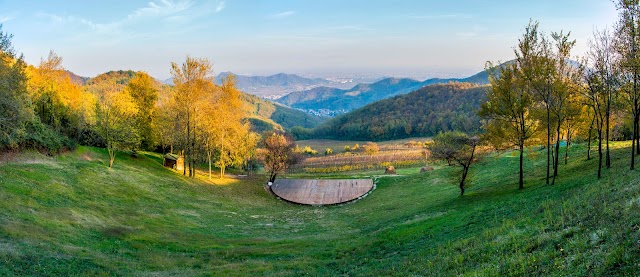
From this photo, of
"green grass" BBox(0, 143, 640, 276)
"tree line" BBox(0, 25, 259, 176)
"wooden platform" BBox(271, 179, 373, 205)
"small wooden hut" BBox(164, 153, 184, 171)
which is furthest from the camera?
"small wooden hut" BBox(164, 153, 184, 171)

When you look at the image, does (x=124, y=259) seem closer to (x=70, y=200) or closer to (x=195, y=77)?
(x=70, y=200)

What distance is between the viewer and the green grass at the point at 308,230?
11.1 metres

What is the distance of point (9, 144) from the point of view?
107 feet

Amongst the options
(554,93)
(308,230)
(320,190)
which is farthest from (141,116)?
(554,93)

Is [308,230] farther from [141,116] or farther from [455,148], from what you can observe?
[141,116]

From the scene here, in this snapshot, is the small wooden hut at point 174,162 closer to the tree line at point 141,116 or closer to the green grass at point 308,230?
the tree line at point 141,116

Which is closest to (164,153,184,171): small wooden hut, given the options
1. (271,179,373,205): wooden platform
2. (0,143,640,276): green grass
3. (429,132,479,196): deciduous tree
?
(271,179,373,205): wooden platform

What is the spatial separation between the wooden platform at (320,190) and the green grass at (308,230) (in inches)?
333

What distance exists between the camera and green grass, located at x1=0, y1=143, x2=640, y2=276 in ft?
36.5

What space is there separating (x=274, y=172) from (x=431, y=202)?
1112 inches

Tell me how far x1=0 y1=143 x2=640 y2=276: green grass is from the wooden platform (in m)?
8.47

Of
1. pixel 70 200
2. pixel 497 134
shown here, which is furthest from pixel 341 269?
pixel 70 200

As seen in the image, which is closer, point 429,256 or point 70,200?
point 429,256

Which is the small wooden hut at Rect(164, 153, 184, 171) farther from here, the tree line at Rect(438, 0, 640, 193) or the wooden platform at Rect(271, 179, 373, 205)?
the tree line at Rect(438, 0, 640, 193)
